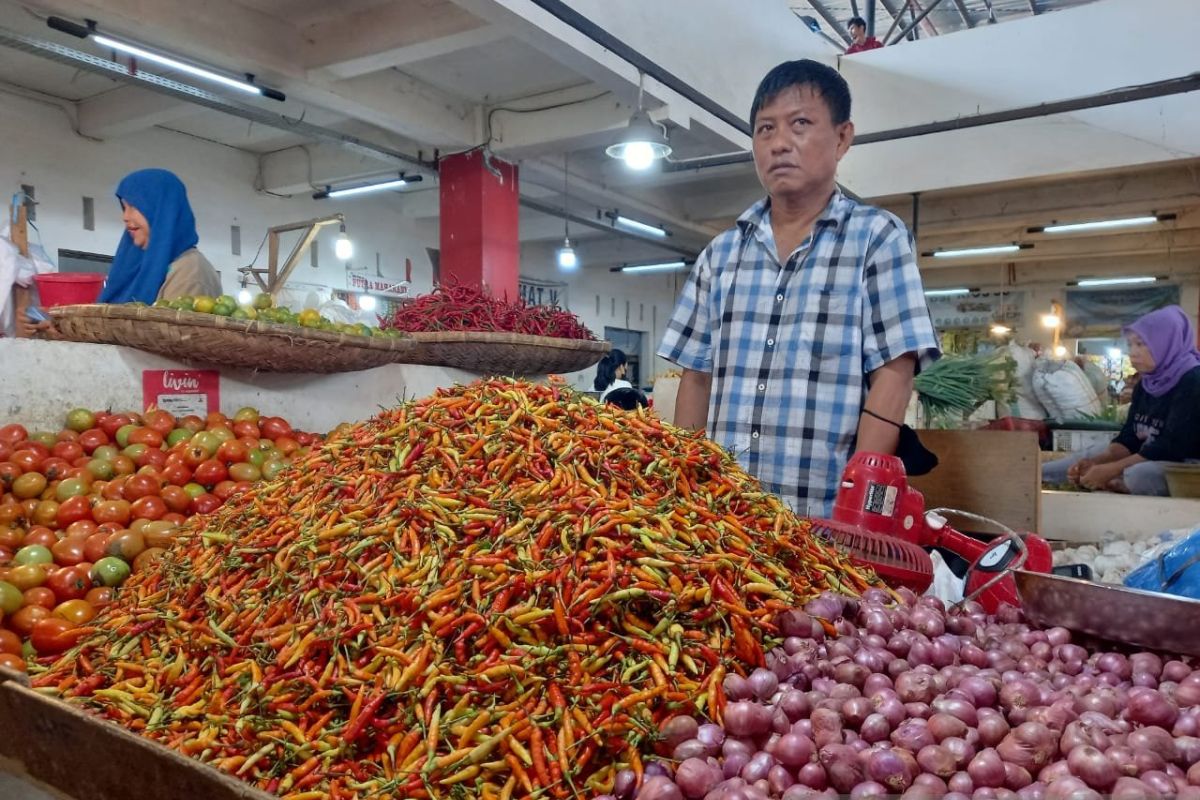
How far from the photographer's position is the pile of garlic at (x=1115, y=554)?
2713 mm

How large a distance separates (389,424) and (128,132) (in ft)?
27.9

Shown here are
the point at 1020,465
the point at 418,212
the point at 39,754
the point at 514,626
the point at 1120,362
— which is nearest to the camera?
the point at 514,626

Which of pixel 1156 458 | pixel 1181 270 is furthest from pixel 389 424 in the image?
pixel 1181 270

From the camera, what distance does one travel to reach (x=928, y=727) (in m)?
0.98

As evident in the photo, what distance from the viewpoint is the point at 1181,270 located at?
1444 cm

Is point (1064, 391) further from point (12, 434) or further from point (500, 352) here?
point (12, 434)

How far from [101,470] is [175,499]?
29 cm

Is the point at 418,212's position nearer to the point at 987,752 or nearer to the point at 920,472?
the point at 920,472

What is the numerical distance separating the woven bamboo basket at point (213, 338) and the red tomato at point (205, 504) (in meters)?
0.67

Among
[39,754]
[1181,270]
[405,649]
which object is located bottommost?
[39,754]

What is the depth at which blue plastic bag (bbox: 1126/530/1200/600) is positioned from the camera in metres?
1.60

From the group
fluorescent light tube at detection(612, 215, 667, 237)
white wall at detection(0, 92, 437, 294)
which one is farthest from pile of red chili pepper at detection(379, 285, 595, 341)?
fluorescent light tube at detection(612, 215, 667, 237)

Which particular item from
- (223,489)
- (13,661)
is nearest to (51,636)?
(13,661)

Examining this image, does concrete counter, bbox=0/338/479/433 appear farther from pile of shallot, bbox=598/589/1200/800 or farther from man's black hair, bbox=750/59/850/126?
pile of shallot, bbox=598/589/1200/800
